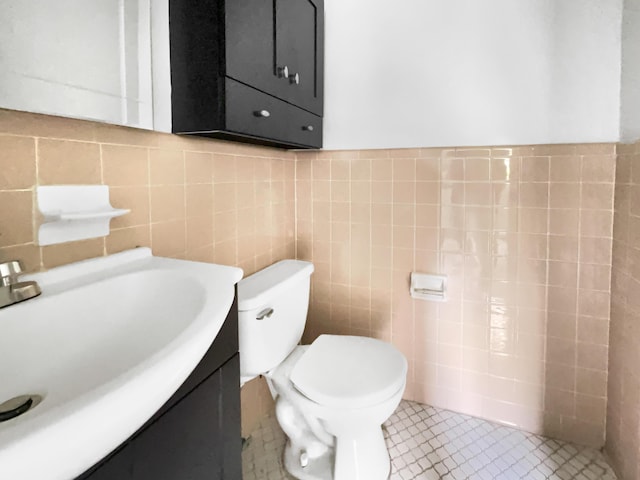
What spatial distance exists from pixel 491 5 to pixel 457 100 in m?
0.38

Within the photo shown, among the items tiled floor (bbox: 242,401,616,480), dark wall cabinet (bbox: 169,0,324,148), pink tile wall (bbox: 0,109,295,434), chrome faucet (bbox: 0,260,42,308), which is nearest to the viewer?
chrome faucet (bbox: 0,260,42,308)

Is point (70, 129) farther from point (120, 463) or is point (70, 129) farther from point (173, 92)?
point (120, 463)

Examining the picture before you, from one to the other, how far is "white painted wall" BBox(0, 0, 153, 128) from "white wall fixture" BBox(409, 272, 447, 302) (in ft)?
4.09

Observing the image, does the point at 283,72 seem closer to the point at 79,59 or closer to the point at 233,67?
the point at 233,67

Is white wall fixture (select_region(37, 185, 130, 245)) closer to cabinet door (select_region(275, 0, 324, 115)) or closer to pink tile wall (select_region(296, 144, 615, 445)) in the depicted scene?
cabinet door (select_region(275, 0, 324, 115))

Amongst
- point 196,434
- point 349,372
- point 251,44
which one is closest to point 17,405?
point 196,434

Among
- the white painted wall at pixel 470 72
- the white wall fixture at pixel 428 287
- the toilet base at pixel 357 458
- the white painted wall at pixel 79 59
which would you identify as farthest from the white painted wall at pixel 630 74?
the white painted wall at pixel 79 59

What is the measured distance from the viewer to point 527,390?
157cm

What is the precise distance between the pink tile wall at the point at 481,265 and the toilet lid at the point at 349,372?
0.40 m

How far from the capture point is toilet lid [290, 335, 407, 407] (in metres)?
1.14

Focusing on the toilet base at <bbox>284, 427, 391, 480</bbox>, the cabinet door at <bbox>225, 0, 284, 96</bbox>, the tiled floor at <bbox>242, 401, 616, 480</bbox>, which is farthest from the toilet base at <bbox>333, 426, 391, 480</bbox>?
the cabinet door at <bbox>225, 0, 284, 96</bbox>

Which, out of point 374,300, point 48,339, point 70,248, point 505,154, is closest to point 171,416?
point 48,339

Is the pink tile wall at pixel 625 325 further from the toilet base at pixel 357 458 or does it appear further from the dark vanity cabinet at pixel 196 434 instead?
the dark vanity cabinet at pixel 196 434

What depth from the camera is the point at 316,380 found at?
1221 mm
